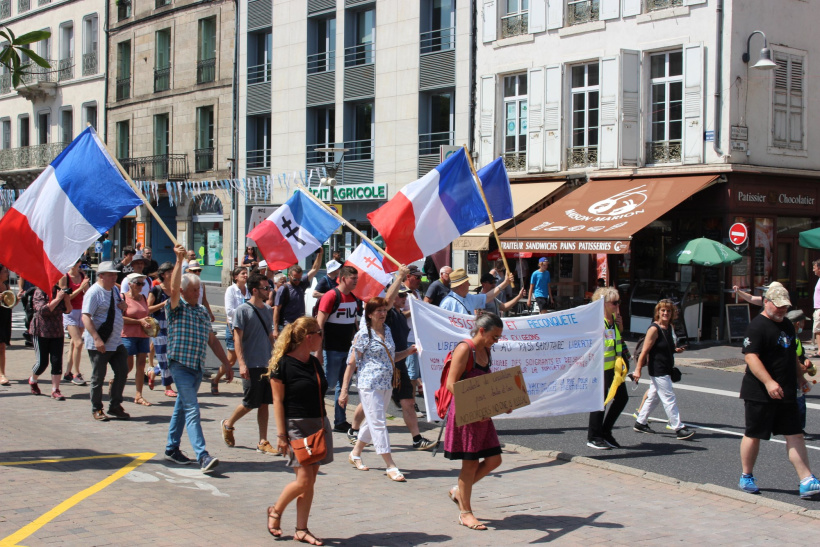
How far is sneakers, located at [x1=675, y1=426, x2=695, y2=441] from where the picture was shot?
9414mm

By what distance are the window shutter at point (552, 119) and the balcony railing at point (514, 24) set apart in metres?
1.63

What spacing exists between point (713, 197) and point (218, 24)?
21258mm

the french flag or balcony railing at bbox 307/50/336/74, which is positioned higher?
balcony railing at bbox 307/50/336/74

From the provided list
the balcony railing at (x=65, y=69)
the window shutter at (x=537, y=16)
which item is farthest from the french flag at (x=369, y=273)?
the balcony railing at (x=65, y=69)

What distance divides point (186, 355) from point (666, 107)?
16.3 meters

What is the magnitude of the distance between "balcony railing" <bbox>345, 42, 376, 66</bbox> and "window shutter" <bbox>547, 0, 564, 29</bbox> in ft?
24.1

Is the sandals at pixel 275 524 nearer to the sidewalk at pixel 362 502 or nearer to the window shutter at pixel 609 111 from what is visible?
the sidewalk at pixel 362 502

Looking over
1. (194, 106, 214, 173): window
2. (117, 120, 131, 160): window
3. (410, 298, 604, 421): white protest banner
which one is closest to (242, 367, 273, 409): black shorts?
(410, 298, 604, 421): white protest banner

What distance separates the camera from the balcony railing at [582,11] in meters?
22.3

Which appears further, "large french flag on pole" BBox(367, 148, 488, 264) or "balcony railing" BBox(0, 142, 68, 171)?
"balcony railing" BBox(0, 142, 68, 171)

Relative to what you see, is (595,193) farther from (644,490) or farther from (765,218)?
(644,490)

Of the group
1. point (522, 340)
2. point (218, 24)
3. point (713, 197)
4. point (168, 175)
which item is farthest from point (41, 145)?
point (522, 340)

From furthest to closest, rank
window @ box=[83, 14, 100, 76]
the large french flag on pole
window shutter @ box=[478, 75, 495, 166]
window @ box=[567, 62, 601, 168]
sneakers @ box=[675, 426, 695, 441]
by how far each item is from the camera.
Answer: window @ box=[83, 14, 100, 76] < window shutter @ box=[478, 75, 495, 166] < window @ box=[567, 62, 601, 168] < the large french flag on pole < sneakers @ box=[675, 426, 695, 441]

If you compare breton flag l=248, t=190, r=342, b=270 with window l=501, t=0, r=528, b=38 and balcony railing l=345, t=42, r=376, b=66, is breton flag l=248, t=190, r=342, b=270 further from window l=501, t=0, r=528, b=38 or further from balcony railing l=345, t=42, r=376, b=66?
balcony railing l=345, t=42, r=376, b=66
